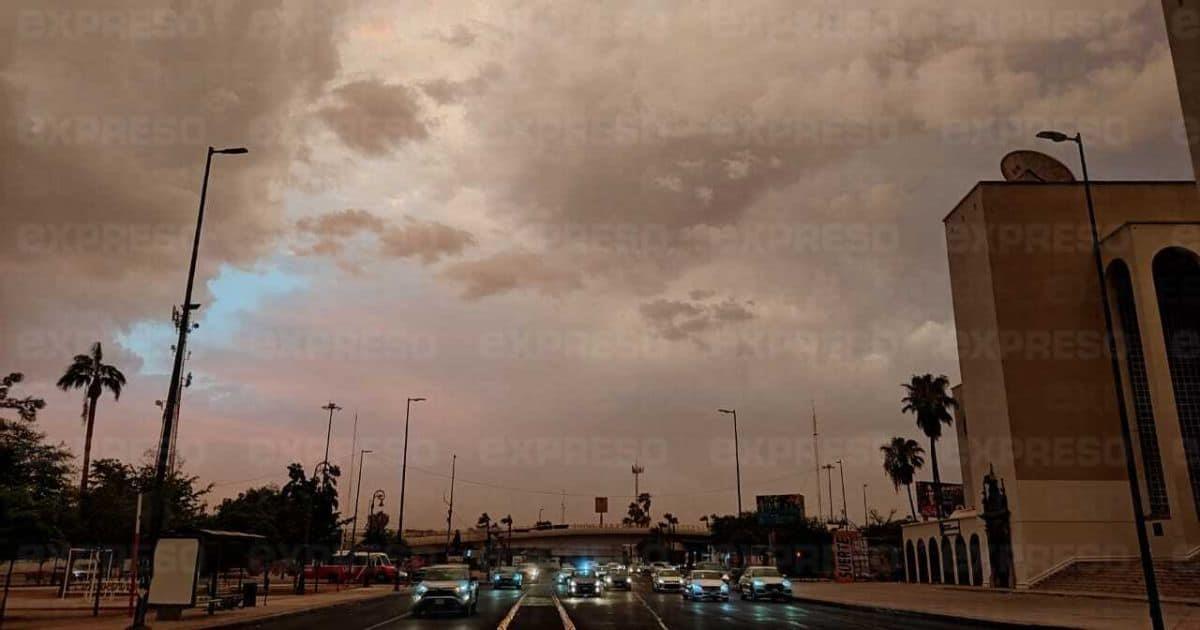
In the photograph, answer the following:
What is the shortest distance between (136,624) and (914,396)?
70.3 metres

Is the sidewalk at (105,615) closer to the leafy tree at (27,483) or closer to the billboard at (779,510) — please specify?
the leafy tree at (27,483)

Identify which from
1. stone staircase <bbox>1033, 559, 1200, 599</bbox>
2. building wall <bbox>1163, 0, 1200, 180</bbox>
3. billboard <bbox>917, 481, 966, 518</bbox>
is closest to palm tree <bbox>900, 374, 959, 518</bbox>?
billboard <bbox>917, 481, 966, 518</bbox>

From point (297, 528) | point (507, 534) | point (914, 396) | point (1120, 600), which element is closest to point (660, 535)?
point (507, 534)

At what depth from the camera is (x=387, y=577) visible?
61312 mm

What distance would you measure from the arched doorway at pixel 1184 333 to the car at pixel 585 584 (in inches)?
1312

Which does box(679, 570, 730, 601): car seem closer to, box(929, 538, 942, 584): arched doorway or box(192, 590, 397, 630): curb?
box(192, 590, 397, 630): curb

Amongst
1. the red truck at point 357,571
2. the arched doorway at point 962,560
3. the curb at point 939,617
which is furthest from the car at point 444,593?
the arched doorway at point 962,560

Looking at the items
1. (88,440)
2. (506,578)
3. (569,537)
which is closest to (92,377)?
(88,440)

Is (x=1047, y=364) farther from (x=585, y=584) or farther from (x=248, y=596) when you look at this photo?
(x=248, y=596)

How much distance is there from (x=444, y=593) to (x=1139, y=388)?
147 feet

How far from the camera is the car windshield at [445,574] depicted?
2611 cm

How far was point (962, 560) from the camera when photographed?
5431cm

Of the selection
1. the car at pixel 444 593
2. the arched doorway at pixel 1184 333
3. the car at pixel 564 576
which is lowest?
the car at pixel 564 576

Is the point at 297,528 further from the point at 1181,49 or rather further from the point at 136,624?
the point at 1181,49
